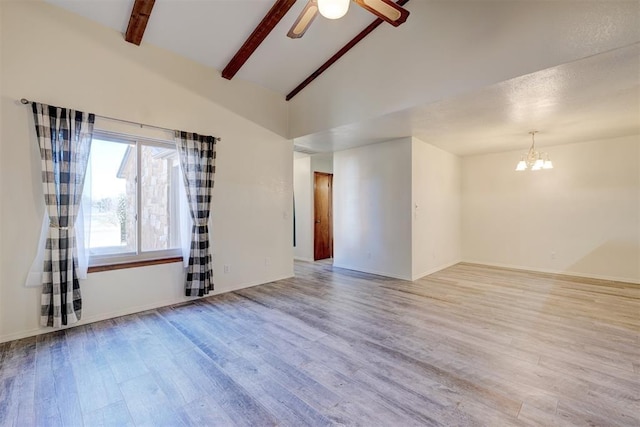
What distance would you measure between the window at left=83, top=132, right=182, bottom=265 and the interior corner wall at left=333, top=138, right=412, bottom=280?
3.05 meters

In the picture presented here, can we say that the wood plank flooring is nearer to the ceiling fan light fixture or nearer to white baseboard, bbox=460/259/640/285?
white baseboard, bbox=460/259/640/285

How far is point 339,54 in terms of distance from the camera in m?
4.04

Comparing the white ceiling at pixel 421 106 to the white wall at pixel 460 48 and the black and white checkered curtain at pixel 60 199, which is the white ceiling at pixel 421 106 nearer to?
the white wall at pixel 460 48

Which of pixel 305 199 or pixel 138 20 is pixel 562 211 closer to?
pixel 305 199

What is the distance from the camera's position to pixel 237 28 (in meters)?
3.44

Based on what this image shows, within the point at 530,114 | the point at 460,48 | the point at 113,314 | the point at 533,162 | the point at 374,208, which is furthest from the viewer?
the point at 374,208

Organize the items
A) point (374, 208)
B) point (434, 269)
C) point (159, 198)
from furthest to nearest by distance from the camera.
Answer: point (434, 269) < point (374, 208) < point (159, 198)

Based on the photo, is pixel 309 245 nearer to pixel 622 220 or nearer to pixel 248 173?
pixel 248 173

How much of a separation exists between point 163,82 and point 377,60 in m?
2.72

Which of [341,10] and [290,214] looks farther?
[290,214]

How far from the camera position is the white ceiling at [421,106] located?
2748 millimetres

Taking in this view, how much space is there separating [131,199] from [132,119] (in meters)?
0.95

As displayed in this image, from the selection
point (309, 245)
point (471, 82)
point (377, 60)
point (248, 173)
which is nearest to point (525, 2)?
point (471, 82)

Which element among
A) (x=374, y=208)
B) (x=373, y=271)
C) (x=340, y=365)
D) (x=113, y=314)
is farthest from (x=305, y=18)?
(x=373, y=271)
